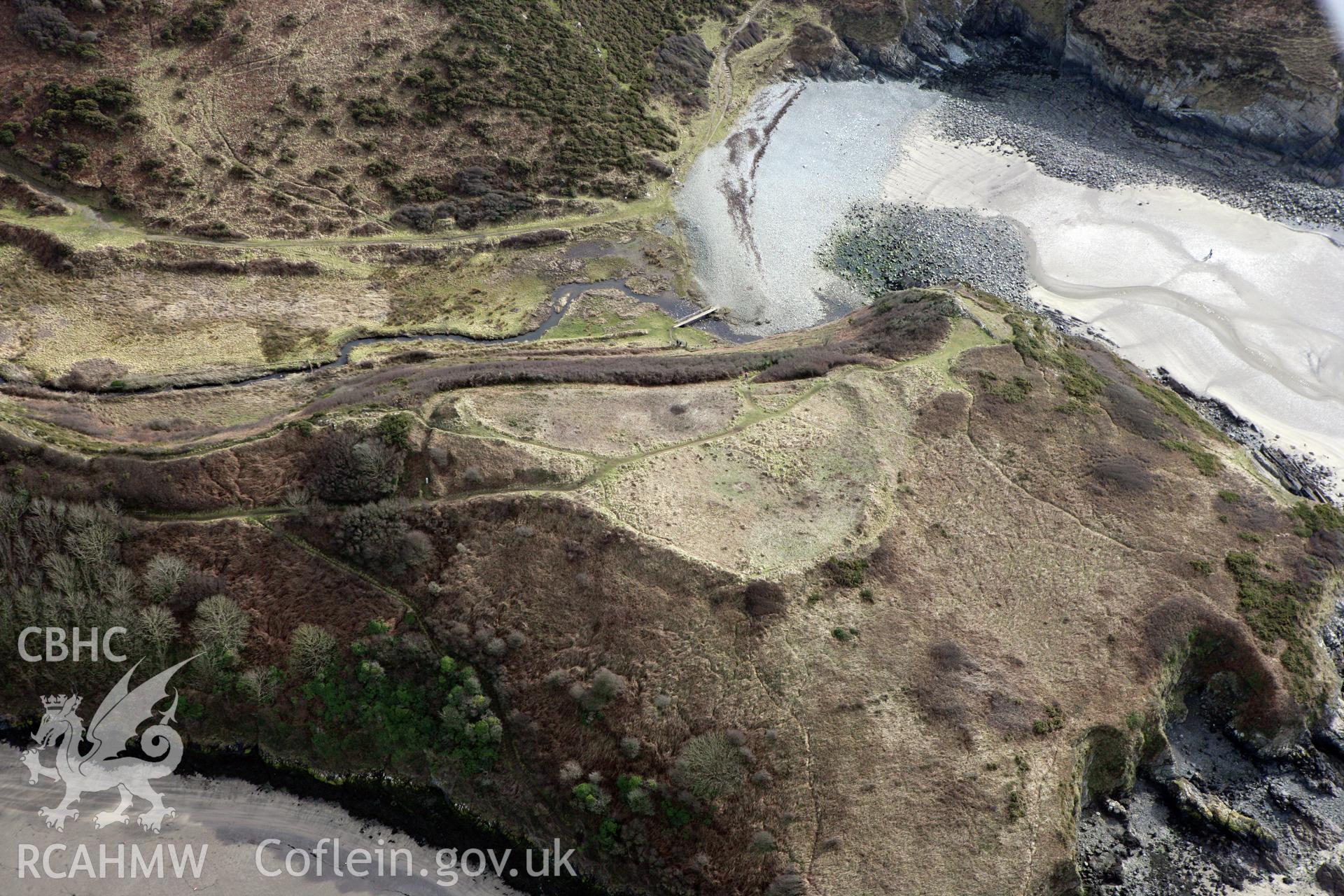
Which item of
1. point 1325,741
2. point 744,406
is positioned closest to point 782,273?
point 744,406

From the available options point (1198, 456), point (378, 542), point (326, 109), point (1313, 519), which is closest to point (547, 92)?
point (326, 109)

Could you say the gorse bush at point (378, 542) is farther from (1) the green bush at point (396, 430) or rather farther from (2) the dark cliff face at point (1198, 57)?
(2) the dark cliff face at point (1198, 57)

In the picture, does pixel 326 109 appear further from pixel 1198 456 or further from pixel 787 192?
pixel 1198 456

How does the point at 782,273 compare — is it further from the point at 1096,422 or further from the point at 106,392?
the point at 106,392

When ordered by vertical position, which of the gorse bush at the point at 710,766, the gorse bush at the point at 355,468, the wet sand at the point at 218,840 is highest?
the gorse bush at the point at 355,468

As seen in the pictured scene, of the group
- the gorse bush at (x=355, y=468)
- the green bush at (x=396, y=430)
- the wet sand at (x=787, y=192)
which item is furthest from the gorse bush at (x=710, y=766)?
the wet sand at (x=787, y=192)

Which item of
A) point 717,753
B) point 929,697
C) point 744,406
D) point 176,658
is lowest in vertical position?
point 176,658
